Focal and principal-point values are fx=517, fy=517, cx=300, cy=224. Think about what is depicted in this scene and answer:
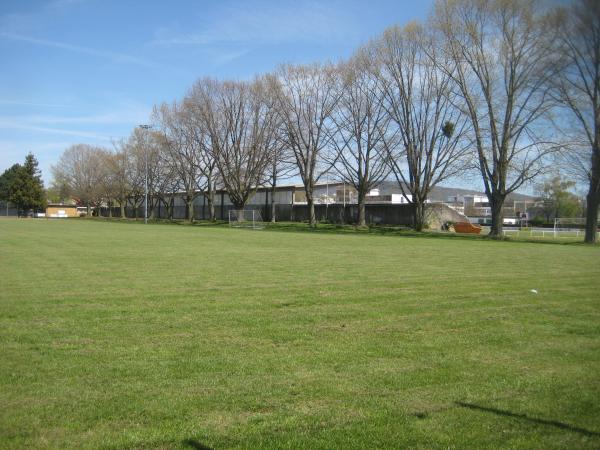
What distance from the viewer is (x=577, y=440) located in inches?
175

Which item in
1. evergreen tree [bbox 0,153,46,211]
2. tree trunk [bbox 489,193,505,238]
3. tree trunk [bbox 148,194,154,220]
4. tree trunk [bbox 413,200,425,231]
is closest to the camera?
tree trunk [bbox 489,193,505,238]

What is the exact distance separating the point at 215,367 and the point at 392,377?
2098mm

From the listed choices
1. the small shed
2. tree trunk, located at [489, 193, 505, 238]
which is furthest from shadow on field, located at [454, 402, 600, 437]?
the small shed

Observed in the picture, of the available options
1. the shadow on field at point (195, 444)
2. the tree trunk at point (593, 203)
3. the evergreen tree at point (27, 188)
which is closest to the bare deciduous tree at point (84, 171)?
the evergreen tree at point (27, 188)

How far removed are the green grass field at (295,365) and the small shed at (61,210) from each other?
131m

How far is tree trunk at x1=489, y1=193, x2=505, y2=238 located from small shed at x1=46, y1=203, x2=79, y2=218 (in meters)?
116

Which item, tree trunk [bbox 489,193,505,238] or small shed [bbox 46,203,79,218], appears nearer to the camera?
tree trunk [bbox 489,193,505,238]

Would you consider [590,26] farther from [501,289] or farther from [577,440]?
[501,289]

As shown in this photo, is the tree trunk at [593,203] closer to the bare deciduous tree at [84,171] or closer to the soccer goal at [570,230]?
the soccer goal at [570,230]

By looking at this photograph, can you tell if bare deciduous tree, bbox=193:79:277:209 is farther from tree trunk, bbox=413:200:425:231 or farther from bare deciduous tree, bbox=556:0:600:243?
bare deciduous tree, bbox=556:0:600:243

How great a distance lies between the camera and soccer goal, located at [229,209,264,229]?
215ft

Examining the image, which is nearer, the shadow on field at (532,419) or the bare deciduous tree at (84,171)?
the shadow on field at (532,419)

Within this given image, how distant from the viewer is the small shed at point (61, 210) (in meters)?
132

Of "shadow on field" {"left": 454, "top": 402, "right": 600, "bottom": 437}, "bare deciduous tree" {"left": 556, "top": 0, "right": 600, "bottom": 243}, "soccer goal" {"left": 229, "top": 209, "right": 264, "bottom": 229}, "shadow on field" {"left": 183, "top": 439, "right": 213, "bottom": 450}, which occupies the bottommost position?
"shadow on field" {"left": 454, "top": 402, "right": 600, "bottom": 437}
